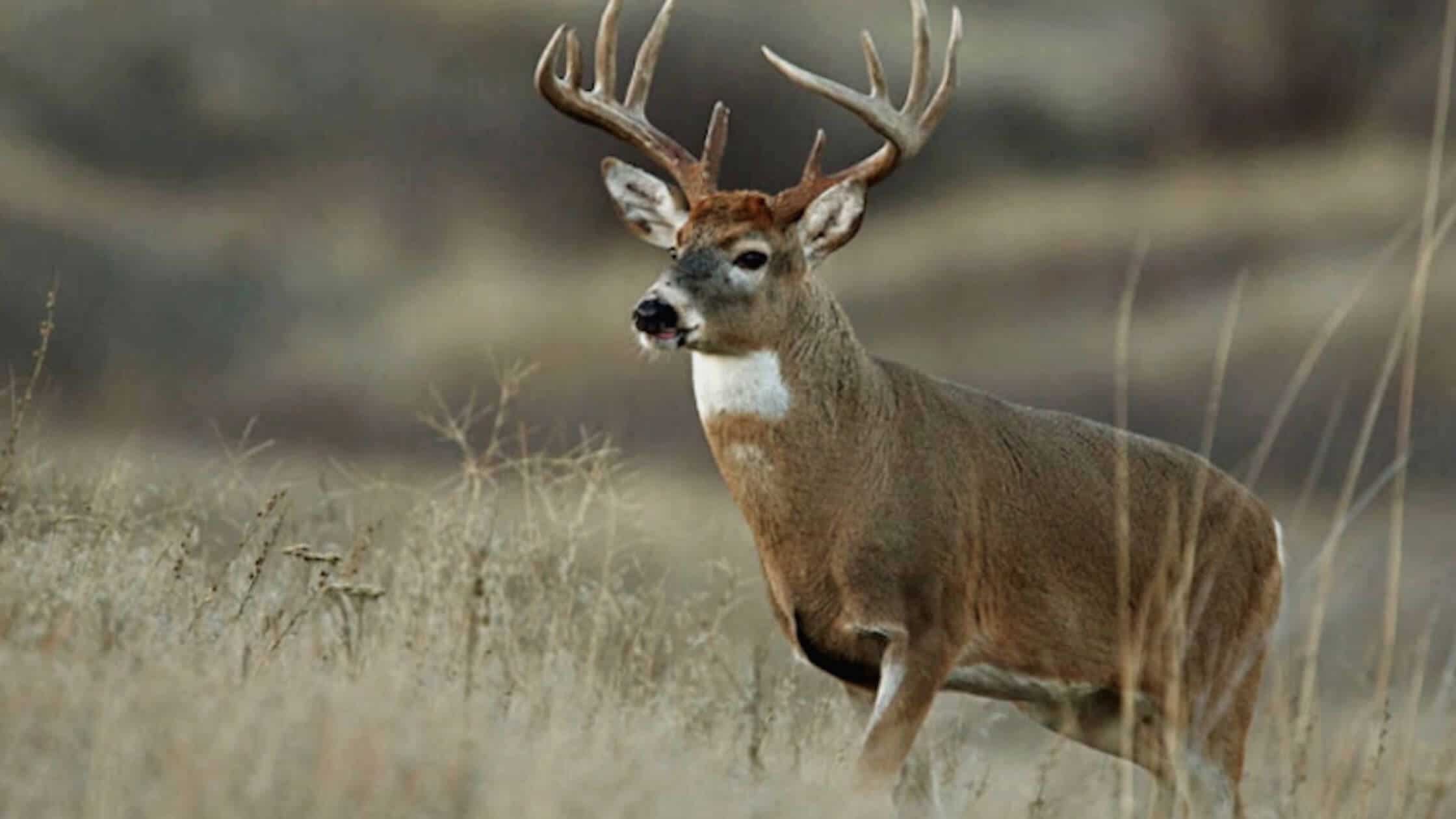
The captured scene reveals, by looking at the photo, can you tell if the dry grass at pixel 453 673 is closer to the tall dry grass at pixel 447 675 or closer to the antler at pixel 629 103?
the tall dry grass at pixel 447 675

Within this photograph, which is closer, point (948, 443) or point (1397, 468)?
point (1397, 468)

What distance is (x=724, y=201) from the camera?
356 inches

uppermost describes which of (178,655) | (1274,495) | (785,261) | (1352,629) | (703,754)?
(785,261)

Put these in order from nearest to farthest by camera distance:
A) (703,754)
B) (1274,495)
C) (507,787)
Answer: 1. (507,787)
2. (703,754)
3. (1274,495)

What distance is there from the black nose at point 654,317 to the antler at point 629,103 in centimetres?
76

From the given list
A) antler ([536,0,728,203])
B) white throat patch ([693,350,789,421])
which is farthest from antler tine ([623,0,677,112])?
white throat patch ([693,350,789,421])

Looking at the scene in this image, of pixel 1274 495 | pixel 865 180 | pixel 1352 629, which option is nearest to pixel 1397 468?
pixel 865 180

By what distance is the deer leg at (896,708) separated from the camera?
829cm

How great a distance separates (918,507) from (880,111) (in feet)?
5.16

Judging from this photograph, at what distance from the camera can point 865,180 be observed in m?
9.24

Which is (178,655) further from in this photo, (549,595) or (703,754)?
(549,595)

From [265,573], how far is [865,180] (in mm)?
2549

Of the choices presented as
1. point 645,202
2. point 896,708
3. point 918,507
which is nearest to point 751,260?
point 645,202

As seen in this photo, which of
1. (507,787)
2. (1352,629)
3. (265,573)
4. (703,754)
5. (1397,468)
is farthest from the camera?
(1352,629)
